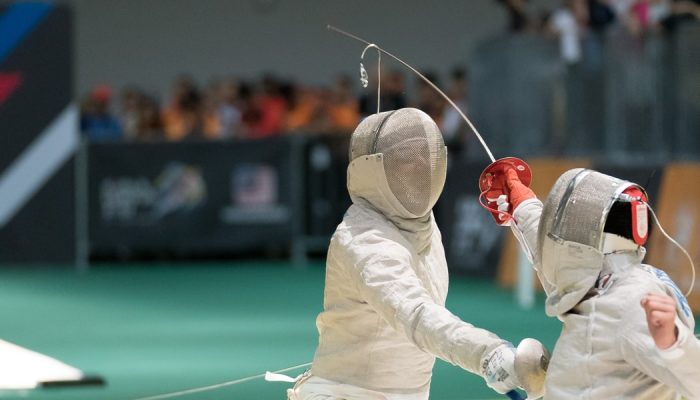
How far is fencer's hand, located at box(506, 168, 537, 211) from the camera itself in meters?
4.33

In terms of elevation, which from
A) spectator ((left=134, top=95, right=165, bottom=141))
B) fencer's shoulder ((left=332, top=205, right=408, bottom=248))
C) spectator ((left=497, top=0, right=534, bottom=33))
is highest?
spectator ((left=497, top=0, right=534, bottom=33))

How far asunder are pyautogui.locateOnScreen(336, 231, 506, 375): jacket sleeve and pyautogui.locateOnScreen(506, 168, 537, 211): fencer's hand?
0.41 meters

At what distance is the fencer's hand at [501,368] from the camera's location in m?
3.51

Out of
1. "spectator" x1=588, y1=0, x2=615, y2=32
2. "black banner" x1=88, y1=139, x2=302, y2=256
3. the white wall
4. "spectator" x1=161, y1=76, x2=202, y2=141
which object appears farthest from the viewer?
the white wall

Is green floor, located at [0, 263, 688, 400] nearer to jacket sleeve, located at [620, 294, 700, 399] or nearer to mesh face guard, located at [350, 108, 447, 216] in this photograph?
mesh face guard, located at [350, 108, 447, 216]

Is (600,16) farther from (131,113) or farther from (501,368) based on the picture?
(501,368)

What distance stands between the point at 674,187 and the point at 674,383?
292 inches

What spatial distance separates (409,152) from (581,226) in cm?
95

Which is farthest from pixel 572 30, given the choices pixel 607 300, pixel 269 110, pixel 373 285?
pixel 607 300

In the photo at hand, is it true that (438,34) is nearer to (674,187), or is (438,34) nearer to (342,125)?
(342,125)

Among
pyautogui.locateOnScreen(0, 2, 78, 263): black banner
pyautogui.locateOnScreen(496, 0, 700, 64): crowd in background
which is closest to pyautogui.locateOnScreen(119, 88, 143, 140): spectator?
pyautogui.locateOnScreen(0, 2, 78, 263): black banner

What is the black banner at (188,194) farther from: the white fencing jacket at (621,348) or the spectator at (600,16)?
the white fencing jacket at (621,348)

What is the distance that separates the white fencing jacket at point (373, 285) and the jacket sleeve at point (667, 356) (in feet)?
2.78

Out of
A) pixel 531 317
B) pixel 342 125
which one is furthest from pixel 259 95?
pixel 531 317
